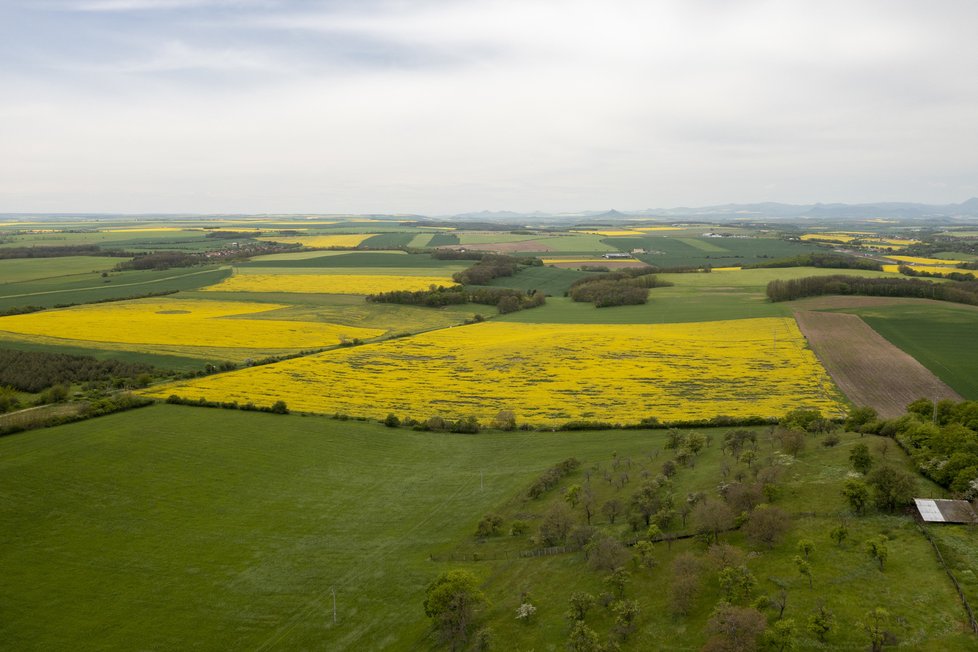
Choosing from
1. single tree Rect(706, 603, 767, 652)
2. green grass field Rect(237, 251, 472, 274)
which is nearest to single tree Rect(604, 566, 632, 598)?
single tree Rect(706, 603, 767, 652)

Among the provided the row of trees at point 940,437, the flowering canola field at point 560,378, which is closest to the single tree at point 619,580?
the row of trees at point 940,437

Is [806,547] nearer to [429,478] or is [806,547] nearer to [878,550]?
[878,550]

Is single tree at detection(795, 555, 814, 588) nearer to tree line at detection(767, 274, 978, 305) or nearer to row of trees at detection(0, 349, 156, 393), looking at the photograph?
row of trees at detection(0, 349, 156, 393)

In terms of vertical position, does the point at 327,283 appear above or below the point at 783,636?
above

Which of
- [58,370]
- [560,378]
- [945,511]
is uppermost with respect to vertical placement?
[58,370]

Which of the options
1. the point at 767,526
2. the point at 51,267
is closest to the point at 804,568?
the point at 767,526

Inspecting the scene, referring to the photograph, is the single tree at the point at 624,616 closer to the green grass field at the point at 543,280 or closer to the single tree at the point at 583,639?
the single tree at the point at 583,639
